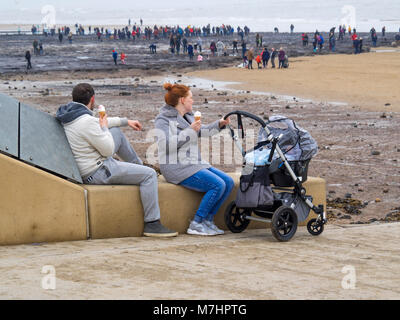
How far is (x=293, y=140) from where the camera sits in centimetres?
710

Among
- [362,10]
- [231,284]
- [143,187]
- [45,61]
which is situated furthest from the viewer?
[362,10]

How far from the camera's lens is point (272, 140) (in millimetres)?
6840

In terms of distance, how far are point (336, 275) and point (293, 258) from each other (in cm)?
67

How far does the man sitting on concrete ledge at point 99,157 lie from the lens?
664 cm

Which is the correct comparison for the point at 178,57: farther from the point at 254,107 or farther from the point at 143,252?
the point at 143,252

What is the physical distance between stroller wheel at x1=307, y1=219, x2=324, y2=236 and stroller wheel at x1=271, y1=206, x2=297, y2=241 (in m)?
0.35

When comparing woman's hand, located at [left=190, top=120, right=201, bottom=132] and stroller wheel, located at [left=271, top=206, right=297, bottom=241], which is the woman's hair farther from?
stroller wheel, located at [left=271, top=206, right=297, bottom=241]

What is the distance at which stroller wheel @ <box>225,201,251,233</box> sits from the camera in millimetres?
7273

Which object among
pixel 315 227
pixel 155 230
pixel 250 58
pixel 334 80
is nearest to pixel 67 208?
pixel 155 230

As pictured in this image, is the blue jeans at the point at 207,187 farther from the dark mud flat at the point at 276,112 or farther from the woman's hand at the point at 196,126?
the dark mud flat at the point at 276,112

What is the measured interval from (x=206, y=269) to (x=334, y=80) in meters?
27.4

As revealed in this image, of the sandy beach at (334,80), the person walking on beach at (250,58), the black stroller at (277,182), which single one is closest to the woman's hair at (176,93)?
the black stroller at (277,182)

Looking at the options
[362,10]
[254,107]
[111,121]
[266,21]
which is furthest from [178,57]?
[362,10]

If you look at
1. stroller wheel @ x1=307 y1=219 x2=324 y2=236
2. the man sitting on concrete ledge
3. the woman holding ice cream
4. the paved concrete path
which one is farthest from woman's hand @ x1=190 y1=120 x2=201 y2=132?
stroller wheel @ x1=307 y1=219 x2=324 y2=236
